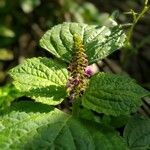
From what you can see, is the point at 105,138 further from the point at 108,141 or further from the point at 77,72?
the point at 77,72

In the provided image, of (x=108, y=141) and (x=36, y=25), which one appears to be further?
(x=36, y=25)

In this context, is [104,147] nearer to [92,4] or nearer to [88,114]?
[88,114]

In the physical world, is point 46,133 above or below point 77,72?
below

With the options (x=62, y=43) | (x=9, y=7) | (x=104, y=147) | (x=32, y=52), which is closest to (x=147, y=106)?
(x=62, y=43)

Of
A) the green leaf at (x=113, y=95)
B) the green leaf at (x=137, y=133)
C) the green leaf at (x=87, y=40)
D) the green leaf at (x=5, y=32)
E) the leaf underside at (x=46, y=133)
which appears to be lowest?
the green leaf at (x=137, y=133)

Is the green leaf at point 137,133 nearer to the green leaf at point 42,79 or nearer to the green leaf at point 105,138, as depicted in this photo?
the green leaf at point 105,138

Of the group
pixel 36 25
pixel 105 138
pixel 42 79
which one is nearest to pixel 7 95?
pixel 42 79

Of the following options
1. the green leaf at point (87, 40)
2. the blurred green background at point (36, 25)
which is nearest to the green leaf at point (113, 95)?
the green leaf at point (87, 40)
